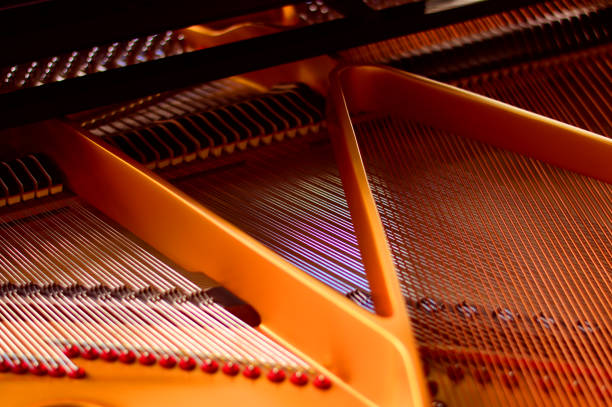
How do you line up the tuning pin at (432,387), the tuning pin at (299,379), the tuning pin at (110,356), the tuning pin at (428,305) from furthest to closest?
the tuning pin at (428,305) < the tuning pin at (110,356) < the tuning pin at (299,379) < the tuning pin at (432,387)

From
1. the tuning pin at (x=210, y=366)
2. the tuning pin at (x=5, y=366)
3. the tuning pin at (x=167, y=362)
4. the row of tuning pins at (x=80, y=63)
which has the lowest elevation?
the tuning pin at (x=210, y=366)

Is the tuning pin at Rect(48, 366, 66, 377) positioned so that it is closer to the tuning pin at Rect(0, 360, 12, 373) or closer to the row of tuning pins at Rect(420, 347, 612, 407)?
the tuning pin at Rect(0, 360, 12, 373)

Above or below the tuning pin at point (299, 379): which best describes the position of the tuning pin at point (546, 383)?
below

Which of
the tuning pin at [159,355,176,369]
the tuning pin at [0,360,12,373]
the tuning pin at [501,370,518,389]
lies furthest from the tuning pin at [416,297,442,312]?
the tuning pin at [0,360,12,373]

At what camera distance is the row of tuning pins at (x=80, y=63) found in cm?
284

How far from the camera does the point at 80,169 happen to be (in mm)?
2625

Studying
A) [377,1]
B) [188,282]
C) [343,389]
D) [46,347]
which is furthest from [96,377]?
[377,1]

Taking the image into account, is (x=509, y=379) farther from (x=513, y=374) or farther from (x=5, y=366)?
(x=5, y=366)

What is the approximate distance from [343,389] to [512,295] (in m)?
0.68

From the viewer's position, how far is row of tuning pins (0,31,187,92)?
2.84 metres

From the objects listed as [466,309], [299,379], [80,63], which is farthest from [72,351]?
[80,63]

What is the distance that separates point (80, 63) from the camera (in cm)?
294

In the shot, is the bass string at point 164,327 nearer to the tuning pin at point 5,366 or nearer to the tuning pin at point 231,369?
the tuning pin at point 231,369

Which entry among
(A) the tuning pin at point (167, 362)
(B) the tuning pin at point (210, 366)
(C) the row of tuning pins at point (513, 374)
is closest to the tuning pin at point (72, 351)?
(A) the tuning pin at point (167, 362)
